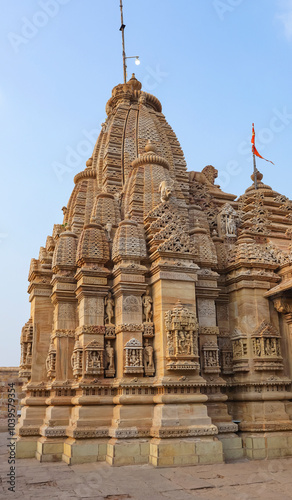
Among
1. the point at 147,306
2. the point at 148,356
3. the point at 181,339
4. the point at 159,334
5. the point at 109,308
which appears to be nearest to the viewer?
the point at 181,339

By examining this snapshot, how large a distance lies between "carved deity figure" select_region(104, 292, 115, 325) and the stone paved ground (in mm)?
3620

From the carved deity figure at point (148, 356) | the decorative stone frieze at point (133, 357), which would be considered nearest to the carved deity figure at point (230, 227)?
the carved deity figure at point (148, 356)

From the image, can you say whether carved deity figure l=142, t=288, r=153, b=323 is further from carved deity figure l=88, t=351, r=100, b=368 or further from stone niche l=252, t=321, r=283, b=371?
stone niche l=252, t=321, r=283, b=371

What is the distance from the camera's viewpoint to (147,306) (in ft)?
39.8

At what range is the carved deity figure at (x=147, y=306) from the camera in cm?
1204

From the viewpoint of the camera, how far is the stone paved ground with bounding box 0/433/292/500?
8117mm

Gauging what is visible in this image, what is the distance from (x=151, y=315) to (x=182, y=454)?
3.50 m

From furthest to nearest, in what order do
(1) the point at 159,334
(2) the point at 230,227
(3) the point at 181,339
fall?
(2) the point at 230,227, (1) the point at 159,334, (3) the point at 181,339

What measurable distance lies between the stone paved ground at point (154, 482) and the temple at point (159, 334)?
22.4 inches

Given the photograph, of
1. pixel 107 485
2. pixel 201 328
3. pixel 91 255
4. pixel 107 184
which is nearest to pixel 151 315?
pixel 201 328

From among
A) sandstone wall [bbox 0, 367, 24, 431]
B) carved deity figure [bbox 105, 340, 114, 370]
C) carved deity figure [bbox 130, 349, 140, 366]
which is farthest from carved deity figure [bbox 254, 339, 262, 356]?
sandstone wall [bbox 0, 367, 24, 431]

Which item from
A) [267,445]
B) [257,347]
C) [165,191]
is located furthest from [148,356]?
[165,191]

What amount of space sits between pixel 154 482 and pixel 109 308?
482 centimetres

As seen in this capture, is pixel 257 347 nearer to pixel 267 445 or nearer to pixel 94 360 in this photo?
pixel 267 445
